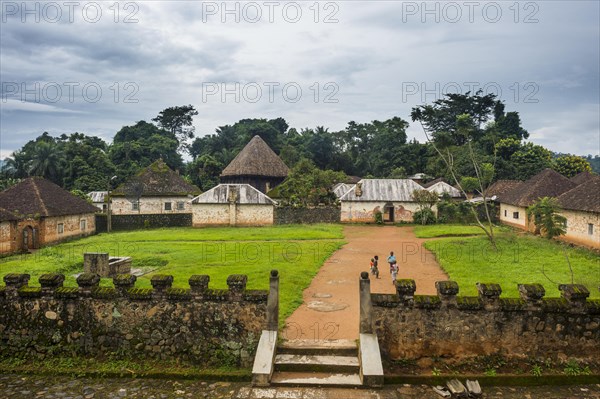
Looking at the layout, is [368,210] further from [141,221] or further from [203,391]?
[203,391]

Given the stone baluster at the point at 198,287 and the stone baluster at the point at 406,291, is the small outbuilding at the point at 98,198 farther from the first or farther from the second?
the stone baluster at the point at 406,291

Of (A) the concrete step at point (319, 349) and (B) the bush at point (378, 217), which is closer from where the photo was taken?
(A) the concrete step at point (319, 349)

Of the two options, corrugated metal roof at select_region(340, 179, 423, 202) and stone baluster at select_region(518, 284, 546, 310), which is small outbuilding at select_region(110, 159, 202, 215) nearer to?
corrugated metal roof at select_region(340, 179, 423, 202)

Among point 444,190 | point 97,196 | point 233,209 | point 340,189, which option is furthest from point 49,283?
Answer: point 97,196

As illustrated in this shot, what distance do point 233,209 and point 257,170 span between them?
33.4ft

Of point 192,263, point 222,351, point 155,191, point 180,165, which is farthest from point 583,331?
point 180,165

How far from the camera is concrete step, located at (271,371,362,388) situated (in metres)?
7.91

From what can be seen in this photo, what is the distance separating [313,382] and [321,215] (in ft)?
99.7

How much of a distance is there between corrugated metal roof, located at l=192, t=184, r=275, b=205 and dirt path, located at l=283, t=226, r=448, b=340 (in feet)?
35.6

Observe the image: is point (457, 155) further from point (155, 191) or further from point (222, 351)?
point (222, 351)

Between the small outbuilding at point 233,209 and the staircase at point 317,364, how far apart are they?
28137mm

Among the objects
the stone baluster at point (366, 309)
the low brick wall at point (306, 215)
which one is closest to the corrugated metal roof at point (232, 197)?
the low brick wall at point (306, 215)

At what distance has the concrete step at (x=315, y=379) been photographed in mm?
7910

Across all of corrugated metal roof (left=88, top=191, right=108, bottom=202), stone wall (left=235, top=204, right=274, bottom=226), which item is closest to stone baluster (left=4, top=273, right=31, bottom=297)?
stone wall (left=235, top=204, right=274, bottom=226)
